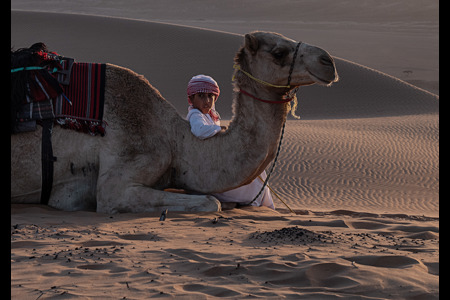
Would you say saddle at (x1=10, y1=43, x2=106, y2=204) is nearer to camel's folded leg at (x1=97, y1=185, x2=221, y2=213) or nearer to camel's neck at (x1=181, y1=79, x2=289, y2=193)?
camel's folded leg at (x1=97, y1=185, x2=221, y2=213)

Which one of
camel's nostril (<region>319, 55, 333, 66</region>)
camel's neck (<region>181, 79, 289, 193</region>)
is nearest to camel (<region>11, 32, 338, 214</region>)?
camel's neck (<region>181, 79, 289, 193</region>)

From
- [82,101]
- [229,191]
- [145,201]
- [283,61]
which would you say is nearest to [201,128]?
[229,191]

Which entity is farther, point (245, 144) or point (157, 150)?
point (157, 150)

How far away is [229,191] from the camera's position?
6379mm

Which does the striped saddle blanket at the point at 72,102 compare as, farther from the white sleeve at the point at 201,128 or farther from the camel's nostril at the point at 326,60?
the camel's nostril at the point at 326,60

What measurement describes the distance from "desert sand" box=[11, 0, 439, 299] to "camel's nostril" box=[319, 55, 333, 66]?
1358mm

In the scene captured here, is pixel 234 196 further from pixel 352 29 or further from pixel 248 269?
pixel 352 29

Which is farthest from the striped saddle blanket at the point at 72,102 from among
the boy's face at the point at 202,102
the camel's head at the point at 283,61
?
the camel's head at the point at 283,61

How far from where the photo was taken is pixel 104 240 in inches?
178

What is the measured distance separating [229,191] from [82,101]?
166 cm

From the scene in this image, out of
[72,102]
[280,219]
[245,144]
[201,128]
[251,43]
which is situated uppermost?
[251,43]

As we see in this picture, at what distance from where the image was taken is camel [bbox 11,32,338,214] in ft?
19.0

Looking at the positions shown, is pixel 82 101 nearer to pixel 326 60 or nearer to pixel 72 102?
pixel 72 102

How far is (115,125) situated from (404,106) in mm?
21179
